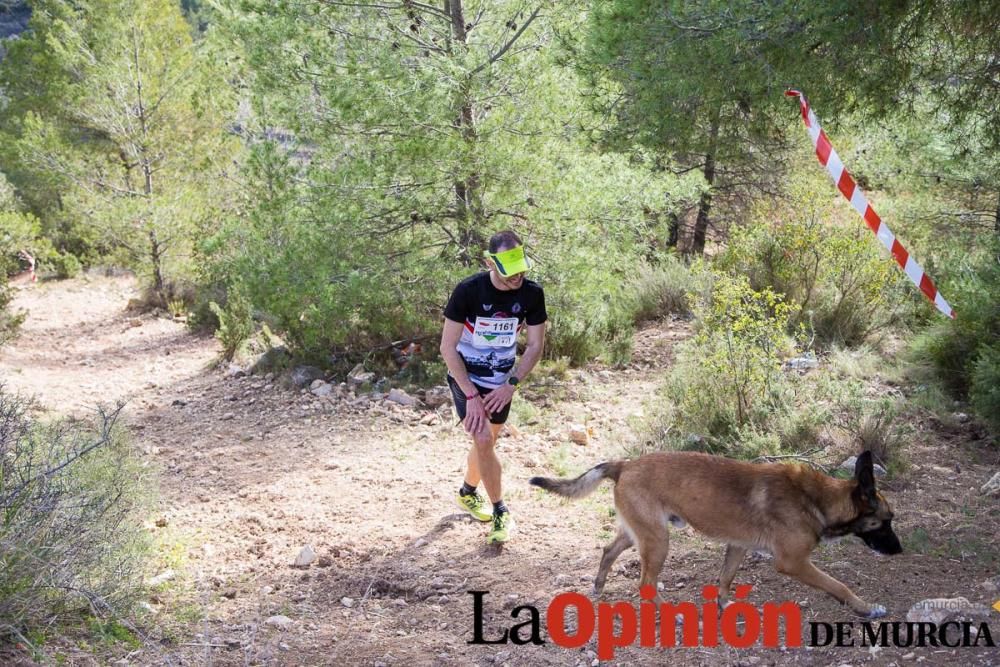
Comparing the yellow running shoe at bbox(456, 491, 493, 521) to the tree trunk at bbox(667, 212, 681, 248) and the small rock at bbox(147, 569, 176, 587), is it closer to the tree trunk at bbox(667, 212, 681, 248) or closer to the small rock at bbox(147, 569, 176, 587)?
the small rock at bbox(147, 569, 176, 587)

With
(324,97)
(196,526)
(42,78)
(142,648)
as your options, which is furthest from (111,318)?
(142,648)

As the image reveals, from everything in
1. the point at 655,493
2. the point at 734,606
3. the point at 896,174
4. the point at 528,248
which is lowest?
the point at 734,606

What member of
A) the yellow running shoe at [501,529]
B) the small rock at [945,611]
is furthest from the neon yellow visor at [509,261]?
the small rock at [945,611]

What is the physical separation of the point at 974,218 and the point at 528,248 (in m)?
6.90

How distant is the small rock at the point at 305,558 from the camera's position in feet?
17.9

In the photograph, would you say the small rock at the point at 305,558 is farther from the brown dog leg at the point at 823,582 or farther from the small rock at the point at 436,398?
the small rock at the point at 436,398

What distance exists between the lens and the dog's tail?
445 centimetres

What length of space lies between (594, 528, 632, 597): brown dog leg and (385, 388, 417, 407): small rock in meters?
4.19

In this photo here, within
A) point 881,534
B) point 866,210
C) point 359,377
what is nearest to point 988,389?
point 866,210

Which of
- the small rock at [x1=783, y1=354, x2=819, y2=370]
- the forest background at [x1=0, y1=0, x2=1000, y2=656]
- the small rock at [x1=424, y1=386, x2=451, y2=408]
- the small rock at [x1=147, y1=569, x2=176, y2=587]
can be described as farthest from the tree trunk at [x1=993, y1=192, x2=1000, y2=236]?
the small rock at [x1=147, y1=569, x2=176, y2=587]

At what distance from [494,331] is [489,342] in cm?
8

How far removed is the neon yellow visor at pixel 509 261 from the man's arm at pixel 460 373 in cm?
49

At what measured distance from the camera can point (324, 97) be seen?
325 inches

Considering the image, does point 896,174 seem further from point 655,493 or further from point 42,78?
point 42,78
